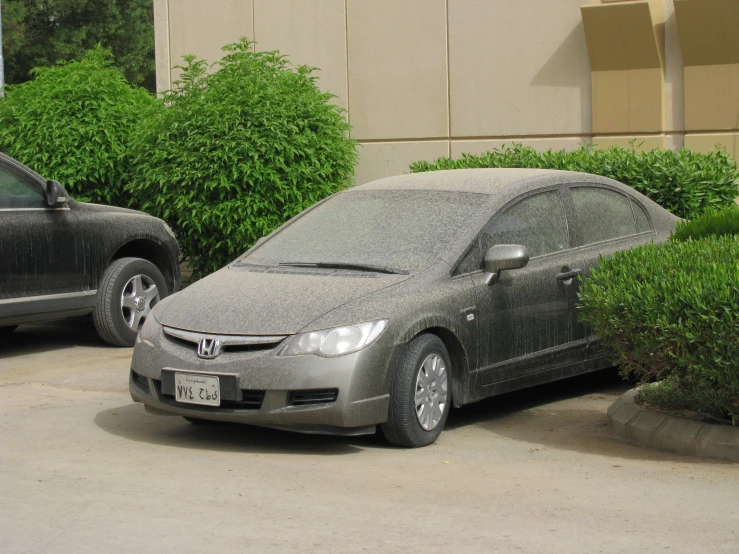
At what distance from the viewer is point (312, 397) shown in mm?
6289

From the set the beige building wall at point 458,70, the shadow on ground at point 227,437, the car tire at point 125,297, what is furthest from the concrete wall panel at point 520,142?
the shadow on ground at point 227,437

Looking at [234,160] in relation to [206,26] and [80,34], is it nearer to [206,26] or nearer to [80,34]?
[206,26]

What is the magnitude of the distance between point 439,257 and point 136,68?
40855 mm

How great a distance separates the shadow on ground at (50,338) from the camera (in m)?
10.4

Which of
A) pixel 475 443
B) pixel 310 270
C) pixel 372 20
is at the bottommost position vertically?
pixel 475 443

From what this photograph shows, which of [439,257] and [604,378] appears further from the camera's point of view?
[604,378]

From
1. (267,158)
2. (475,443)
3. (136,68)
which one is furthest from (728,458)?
(136,68)

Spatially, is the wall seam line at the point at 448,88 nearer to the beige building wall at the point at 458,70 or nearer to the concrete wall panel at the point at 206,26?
the beige building wall at the point at 458,70

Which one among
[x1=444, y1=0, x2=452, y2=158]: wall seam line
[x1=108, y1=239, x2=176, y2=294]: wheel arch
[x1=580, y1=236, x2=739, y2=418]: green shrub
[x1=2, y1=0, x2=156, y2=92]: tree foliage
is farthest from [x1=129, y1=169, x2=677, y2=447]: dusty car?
[x1=2, y1=0, x2=156, y2=92]: tree foliage

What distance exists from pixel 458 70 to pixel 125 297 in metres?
4.77

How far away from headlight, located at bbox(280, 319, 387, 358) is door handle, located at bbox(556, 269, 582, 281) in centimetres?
170

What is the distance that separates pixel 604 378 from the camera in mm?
8742

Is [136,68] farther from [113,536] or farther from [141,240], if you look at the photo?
[113,536]

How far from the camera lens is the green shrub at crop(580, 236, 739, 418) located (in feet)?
19.7
